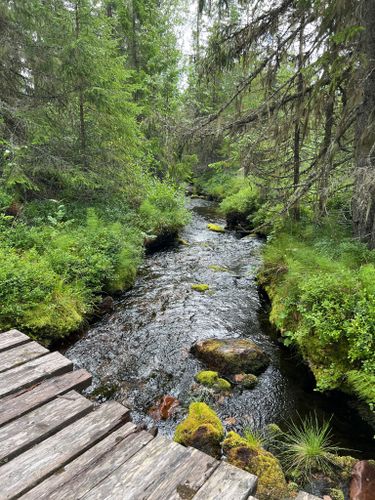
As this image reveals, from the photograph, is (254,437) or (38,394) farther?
(254,437)

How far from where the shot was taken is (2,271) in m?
5.18

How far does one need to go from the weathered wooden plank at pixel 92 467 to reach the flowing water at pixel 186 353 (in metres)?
2.04

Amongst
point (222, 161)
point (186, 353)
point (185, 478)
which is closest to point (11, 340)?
point (185, 478)

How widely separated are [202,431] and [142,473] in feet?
6.36

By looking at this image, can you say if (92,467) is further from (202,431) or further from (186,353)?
(186,353)

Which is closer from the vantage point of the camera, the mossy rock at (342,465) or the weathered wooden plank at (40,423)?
the weathered wooden plank at (40,423)

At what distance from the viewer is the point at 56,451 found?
2080mm

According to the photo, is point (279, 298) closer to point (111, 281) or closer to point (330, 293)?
point (330, 293)

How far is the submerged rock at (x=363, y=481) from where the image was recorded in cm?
303

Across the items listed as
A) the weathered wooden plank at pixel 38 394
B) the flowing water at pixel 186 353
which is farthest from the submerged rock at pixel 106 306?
the weathered wooden plank at pixel 38 394

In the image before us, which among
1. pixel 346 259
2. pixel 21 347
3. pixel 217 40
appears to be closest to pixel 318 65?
pixel 217 40

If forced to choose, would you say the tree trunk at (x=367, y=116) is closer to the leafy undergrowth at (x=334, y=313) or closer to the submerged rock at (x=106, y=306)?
the leafy undergrowth at (x=334, y=313)

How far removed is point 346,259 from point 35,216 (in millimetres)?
7855

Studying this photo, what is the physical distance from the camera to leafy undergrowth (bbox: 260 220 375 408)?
13.3ft
